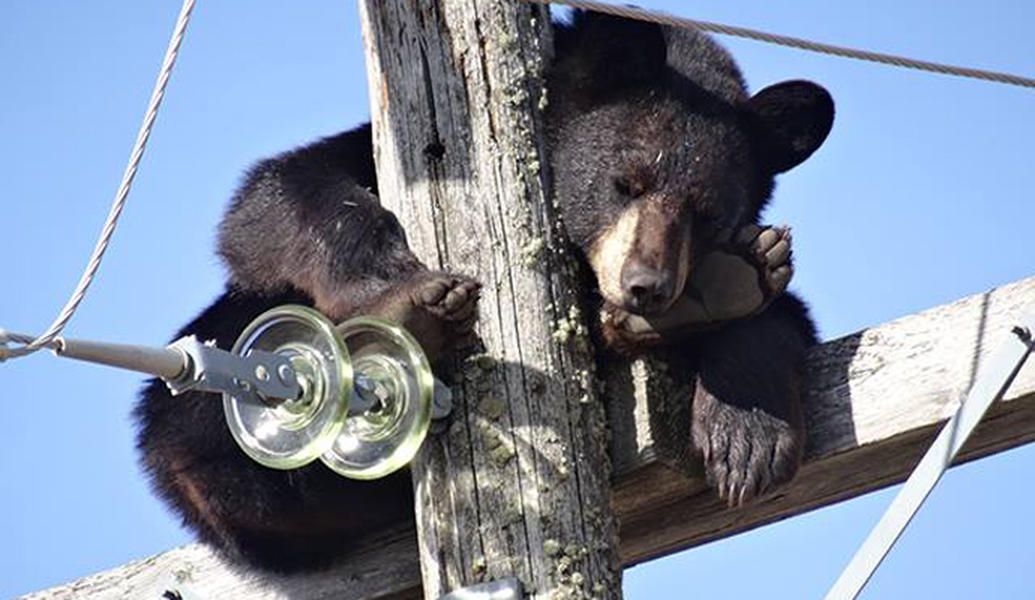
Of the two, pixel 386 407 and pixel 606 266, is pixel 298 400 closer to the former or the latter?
pixel 386 407

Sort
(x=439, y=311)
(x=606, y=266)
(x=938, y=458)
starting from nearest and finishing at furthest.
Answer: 1. (x=938, y=458)
2. (x=439, y=311)
3. (x=606, y=266)

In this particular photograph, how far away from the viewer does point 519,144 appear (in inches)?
199

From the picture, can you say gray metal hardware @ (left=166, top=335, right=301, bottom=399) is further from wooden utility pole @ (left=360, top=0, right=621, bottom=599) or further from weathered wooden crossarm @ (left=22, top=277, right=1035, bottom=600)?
weathered wooden crossarm @ (left=22, top=277, right=1035, bottom=600)

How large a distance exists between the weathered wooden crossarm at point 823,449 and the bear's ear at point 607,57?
151 cm

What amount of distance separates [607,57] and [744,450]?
1776mm

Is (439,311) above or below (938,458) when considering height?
above

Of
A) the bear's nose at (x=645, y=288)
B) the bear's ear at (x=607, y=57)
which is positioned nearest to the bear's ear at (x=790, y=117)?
the bear's ear at (x=607, y=57)

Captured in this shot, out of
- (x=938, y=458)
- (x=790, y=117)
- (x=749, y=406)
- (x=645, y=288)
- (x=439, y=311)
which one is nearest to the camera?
(x=938, y=458)

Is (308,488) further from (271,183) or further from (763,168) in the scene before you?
(763,168)

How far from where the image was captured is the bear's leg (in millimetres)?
5066

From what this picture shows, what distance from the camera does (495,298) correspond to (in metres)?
4.90

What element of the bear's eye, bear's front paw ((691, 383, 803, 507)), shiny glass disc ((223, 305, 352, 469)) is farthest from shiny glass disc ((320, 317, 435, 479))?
the bear's eye

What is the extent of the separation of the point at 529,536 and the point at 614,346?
843mm

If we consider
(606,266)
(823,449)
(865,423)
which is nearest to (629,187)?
(606,266)
